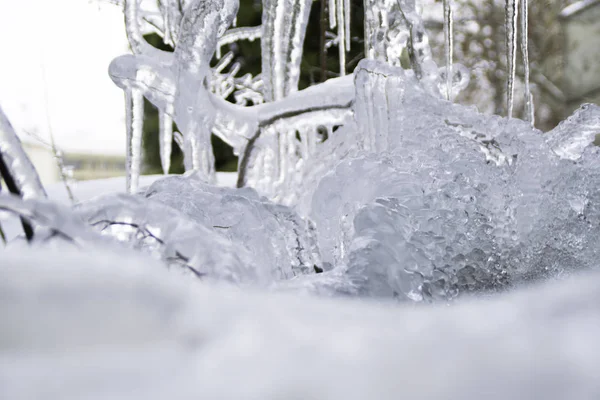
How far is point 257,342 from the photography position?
0.57ft

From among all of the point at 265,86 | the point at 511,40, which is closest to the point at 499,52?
the point at 511,40

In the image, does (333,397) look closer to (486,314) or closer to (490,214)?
(486,314)

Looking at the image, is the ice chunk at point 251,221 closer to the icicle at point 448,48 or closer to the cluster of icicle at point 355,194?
the cluster of icicle at point 355,194

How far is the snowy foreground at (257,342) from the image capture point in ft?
0.52

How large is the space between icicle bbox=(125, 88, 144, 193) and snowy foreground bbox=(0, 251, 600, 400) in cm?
84

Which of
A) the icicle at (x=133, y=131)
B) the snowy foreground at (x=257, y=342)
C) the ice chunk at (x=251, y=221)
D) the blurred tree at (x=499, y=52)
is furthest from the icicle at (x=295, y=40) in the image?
the blurred tree at (x=499, y=52)

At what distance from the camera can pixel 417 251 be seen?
511mm

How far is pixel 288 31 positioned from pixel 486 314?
42.8 inches

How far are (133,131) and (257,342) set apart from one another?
3.51ft

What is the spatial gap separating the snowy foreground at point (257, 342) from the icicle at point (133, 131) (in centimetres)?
84

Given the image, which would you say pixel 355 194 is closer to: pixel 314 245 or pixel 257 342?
pixel 314 245

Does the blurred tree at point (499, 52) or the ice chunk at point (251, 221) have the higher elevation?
the blurred tree at point (499, 52)

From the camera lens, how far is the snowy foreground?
16cm

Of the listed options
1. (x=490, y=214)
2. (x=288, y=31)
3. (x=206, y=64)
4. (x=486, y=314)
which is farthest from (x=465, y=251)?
(x=288, y=31)
